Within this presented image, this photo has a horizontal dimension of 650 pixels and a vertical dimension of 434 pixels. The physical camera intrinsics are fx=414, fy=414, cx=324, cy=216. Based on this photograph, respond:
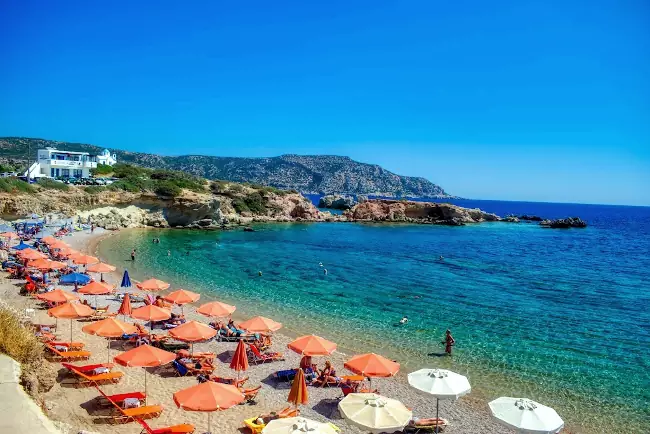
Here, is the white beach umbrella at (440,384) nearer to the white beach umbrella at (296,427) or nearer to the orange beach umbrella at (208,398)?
the white beach umbrella at (296,427)

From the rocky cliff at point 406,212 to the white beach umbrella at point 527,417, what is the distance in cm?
8260

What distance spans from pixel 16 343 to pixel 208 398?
4423 millimetres

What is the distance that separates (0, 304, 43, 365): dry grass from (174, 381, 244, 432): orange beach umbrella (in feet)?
11.4

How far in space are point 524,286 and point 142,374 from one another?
89.8 feet

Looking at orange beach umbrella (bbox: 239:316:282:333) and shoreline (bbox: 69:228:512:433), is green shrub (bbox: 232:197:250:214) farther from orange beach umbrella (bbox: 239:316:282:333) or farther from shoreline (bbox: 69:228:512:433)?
orange beach umbrella (bbox: 239:316:282:333)

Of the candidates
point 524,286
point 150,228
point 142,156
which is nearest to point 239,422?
point 524,286

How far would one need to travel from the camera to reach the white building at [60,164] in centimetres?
6425

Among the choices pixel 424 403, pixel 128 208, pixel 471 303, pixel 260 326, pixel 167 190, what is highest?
pixel 167 190

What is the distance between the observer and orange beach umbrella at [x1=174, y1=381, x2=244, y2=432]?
904 centimetres

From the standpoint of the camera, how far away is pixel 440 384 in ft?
33.8

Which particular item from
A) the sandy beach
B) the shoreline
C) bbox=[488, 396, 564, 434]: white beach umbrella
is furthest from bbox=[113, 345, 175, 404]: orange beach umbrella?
bbox=[488, 396, 564, 434]: white beach umbrella

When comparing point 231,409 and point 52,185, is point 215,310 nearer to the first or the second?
point 231,409

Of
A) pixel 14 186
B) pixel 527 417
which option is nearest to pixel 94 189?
pixel 14 186

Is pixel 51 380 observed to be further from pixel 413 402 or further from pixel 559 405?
pixel 559 405
